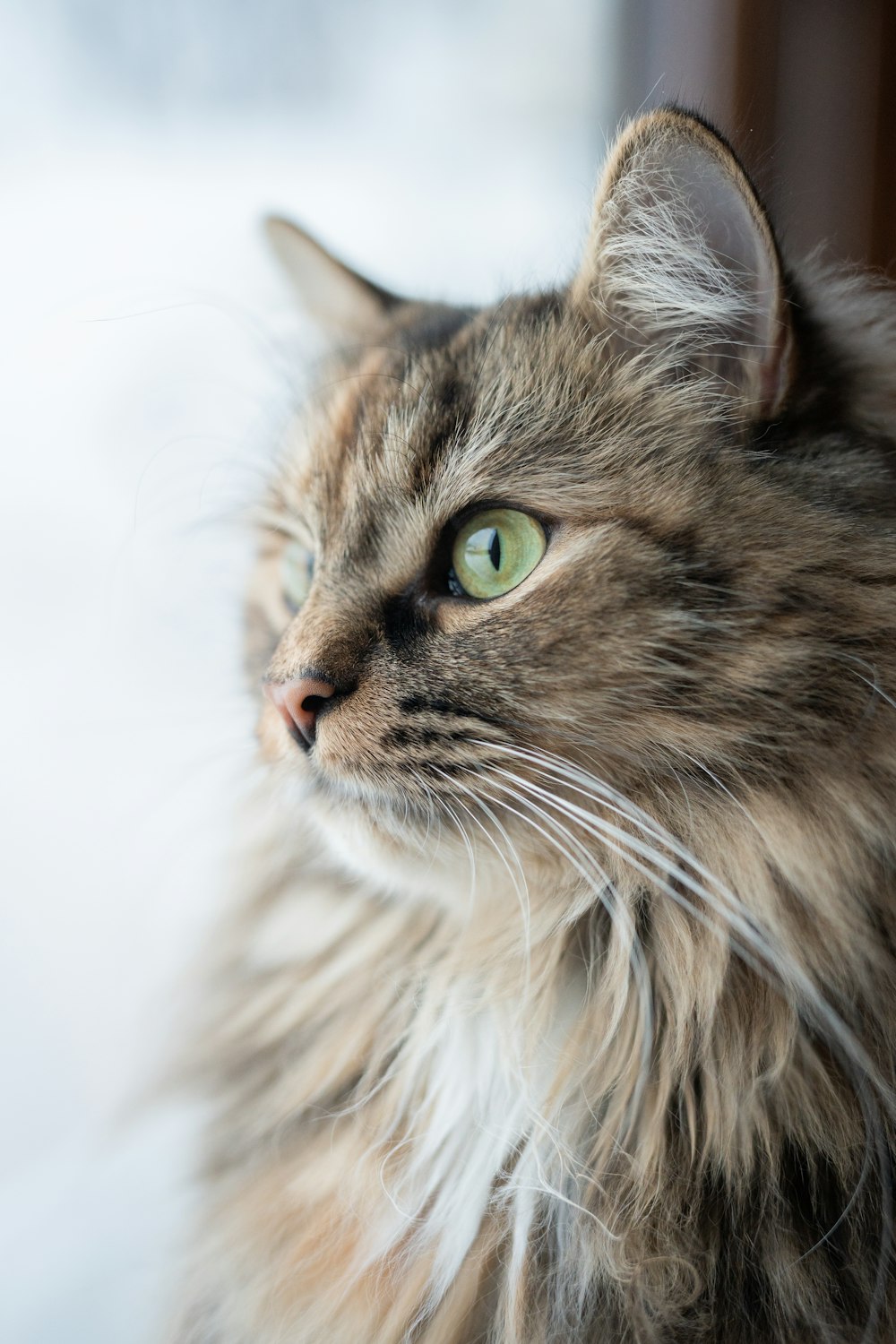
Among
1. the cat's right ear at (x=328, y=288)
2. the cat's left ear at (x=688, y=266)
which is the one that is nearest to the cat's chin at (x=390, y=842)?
the cat's left ear at (x=688, y=266)

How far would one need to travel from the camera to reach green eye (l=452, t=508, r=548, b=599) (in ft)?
2.68

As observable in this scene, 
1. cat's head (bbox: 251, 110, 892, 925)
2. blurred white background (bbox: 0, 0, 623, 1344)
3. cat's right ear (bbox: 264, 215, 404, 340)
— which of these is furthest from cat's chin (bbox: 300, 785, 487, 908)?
cat's right ear (bbox: 264, 215, 404, 340)

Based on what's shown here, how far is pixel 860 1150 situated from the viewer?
0.75 m

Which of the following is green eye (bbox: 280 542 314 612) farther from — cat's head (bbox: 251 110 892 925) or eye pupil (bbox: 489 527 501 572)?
eye pupil (bbox: 489 527 501 572)

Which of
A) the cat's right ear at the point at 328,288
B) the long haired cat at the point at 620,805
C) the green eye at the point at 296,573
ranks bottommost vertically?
the long haired cat at the point at 620,805

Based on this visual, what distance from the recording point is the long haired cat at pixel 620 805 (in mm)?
747

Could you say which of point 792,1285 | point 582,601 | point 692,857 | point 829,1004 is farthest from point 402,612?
point 792,1285

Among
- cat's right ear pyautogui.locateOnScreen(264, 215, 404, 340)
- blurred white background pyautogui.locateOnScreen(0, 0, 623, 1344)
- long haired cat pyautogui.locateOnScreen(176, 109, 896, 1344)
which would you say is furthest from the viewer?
cat's right ear pyautogui.locateOnScreen(264, 215, 404, 340)

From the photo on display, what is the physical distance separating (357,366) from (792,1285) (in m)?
0.87

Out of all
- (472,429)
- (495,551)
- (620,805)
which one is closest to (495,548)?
(495,551)

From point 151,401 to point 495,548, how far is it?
398 mm

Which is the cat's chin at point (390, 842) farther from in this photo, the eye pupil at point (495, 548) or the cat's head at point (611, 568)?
the eye pupil at point (495, 548)

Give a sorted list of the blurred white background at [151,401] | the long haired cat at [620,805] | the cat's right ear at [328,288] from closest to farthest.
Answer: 1. the long haired cat at [620,805]
2. the blurred white background at [151,401]
3. the cat's right ear at [328,288]

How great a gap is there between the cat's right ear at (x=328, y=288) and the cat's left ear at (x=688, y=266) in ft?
0.92
